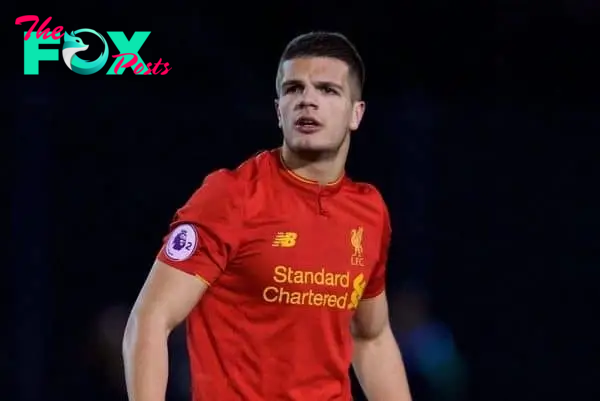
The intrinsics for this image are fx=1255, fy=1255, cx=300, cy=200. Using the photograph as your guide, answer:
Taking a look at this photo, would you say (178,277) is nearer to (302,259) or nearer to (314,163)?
(302,259)

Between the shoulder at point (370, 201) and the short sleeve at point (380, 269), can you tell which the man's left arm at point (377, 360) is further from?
the shoulder at point (370, 201)

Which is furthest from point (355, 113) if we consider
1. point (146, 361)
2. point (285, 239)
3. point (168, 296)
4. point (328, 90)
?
point (146, 361)

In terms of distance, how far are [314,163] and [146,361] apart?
0.49m

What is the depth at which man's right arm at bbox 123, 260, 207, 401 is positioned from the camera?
6.51 feet

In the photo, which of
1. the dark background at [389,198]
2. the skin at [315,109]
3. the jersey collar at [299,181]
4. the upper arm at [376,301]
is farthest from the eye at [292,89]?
the dark background at [389,198]

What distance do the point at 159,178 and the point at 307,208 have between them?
5.78 feet

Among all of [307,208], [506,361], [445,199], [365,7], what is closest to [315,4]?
[365,7]

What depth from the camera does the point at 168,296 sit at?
2.04 m

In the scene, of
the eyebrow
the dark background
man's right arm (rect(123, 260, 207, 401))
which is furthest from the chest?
the dark background

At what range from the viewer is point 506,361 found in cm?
396

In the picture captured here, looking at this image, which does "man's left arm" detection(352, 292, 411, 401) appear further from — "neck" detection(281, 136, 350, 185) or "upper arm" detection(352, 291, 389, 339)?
"neck" detection(281, 136, 350, 185)

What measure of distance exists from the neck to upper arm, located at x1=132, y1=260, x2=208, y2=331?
298 millimetres

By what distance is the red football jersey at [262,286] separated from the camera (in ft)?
6.84

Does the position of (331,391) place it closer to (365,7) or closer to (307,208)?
(307,208)
